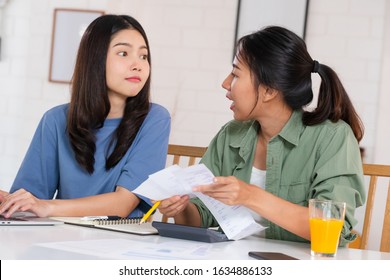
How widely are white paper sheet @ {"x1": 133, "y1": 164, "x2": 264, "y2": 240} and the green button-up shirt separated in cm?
20

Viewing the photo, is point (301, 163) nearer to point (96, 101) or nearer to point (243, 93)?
point (243, 93)

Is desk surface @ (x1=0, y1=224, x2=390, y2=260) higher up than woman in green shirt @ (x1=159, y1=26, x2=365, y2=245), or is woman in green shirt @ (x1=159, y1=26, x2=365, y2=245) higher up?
woman in green shirt @ (x1=159, y1=26, x2=365, y2=245)

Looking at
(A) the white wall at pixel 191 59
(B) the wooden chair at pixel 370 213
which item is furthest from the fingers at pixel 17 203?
(A) the white wall at pixel 191 59

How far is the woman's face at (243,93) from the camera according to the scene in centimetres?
204

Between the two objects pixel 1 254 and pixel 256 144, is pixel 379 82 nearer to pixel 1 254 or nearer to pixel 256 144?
pixel 256 144

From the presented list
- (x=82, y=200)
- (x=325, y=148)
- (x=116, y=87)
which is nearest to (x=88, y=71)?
(x=116, y=87)

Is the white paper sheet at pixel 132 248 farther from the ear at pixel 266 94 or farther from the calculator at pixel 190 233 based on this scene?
the ear at pixel 266 94

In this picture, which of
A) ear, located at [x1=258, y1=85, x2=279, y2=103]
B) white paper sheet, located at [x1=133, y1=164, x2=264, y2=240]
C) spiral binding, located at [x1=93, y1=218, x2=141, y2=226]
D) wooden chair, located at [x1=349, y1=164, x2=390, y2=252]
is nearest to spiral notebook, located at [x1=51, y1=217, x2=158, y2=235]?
spiral binding, located at [x1=93, y1=218, x2=141, y2=226]

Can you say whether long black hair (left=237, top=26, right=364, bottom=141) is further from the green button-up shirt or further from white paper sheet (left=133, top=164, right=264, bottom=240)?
white paper sheet (left=133, top=164, right=264, bottom=240)

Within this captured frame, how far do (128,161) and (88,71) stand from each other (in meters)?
0.35

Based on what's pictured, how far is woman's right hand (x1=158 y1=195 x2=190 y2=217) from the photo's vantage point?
72.4 inches

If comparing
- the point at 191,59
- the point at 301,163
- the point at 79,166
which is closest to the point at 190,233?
the point at 301,163

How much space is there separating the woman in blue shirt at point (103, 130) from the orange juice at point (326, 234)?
834 mm

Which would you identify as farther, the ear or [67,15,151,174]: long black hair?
[67,15,151,174]: long black hair
